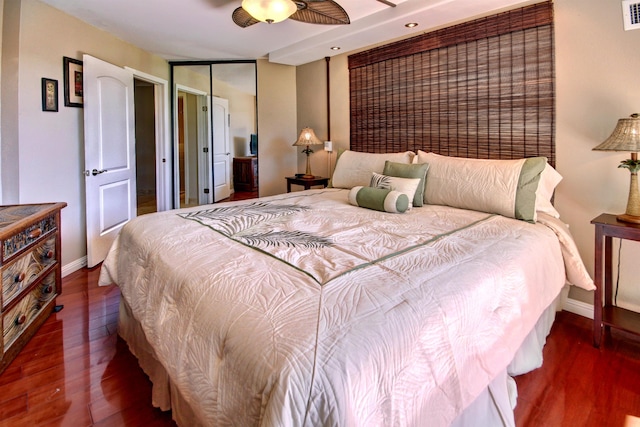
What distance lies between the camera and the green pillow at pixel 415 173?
101 inches

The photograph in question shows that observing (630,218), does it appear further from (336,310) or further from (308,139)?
(308,139)

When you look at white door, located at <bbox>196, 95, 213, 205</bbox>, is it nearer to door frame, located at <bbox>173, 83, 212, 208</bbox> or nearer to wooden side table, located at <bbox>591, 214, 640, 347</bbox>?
door frame, located at <bbox>173, 83, 212, 208</bbox>

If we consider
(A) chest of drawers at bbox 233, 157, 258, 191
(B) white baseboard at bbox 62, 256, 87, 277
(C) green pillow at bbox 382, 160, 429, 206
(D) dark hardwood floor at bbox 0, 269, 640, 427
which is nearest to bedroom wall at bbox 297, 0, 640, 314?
(D) dark hardwood floor at bbox 0, 269, 640, 427

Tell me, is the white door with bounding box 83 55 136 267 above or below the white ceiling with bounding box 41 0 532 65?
below

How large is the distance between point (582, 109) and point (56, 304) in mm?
3938

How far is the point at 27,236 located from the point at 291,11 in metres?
2.07

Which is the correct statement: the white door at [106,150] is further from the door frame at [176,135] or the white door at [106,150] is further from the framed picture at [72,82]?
the door frame at [176,135]

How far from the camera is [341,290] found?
1.07 meters

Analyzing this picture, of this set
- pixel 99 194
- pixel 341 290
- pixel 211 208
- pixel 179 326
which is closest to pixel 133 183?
pixel 99 194

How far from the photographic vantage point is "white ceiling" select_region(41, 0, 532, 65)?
2779 millimetres

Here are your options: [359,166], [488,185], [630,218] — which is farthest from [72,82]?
[630,218]

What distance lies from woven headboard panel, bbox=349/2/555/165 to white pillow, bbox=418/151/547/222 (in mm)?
400

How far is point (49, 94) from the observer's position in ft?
9.70

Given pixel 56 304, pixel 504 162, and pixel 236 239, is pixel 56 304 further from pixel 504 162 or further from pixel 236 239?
pixel 504 162
